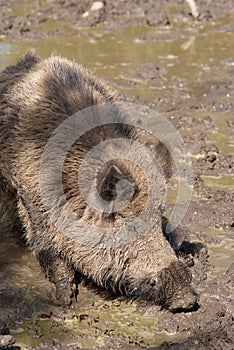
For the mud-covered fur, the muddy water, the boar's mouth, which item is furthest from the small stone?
the boar's mouth

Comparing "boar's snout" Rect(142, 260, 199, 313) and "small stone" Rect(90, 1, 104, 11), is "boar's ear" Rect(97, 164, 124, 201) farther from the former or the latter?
"small stone" Rect(90, 1, 104, 11)

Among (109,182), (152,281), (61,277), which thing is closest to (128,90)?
(61,277)

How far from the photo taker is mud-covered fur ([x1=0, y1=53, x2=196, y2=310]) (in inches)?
220

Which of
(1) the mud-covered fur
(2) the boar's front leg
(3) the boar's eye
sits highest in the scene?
(1) the mud-covered fur

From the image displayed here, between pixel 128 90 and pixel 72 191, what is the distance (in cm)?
480

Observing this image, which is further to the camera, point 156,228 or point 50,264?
point 50,264

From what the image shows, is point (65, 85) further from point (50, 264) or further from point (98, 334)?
point (98, 334)

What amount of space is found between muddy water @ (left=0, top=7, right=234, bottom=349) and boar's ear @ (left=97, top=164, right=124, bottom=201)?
3.33ft

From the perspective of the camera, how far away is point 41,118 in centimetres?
617

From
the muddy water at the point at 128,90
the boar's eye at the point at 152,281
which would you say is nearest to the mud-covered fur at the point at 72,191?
the boar's eye at the point at 152,281

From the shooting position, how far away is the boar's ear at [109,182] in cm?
554

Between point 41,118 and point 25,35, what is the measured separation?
677 cm

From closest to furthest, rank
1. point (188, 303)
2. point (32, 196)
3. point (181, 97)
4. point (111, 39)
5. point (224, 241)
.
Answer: point (188, 303)
point (32, 196)
point (224, 241)
point (181, 97)
point (111, 39)

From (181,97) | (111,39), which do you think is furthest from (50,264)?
(111,39)
